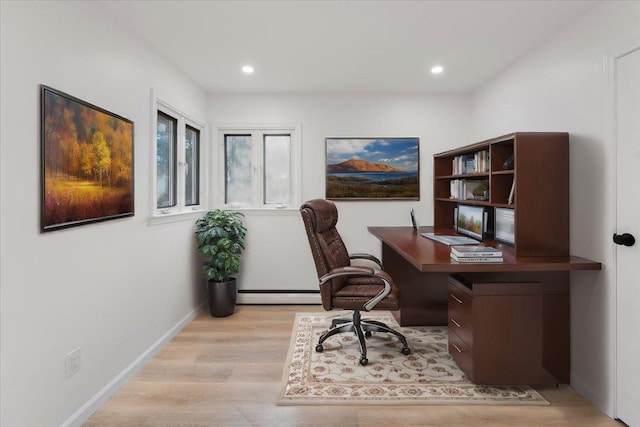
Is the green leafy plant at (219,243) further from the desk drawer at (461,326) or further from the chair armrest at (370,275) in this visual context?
the desk drawer at (461,326)

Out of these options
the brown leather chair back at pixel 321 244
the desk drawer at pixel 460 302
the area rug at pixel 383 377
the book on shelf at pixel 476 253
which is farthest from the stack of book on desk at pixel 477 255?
the brown leather chair back at pixel 321 244

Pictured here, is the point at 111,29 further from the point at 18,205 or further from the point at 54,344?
the point at 54,344

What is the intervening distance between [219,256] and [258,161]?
1275 millimetres

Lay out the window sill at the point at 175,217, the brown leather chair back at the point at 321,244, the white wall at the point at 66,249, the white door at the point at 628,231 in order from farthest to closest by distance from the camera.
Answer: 1. the window sill at the point at 175,217
2. the brown leather chair back at the point at 321,244
3. the white door at the point at 628,231
4. the white wall at the point at 66,249

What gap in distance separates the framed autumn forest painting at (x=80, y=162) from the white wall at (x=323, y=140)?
2.01 meters

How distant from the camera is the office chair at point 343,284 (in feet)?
9.28

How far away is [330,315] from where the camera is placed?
4074 millimetres

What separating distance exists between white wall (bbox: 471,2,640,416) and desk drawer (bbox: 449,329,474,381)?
0.72 metres

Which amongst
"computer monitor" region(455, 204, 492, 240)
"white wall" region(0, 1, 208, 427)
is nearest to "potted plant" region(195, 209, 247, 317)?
"white wall" region(0, 1, 208, 427)

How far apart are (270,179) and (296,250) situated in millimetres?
927

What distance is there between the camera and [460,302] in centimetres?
262

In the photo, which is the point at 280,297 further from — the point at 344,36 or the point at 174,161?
the point at 344,36

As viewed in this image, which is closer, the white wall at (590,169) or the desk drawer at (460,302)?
the white wall at (590,169)

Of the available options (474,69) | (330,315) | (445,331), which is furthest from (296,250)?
(474,69)
